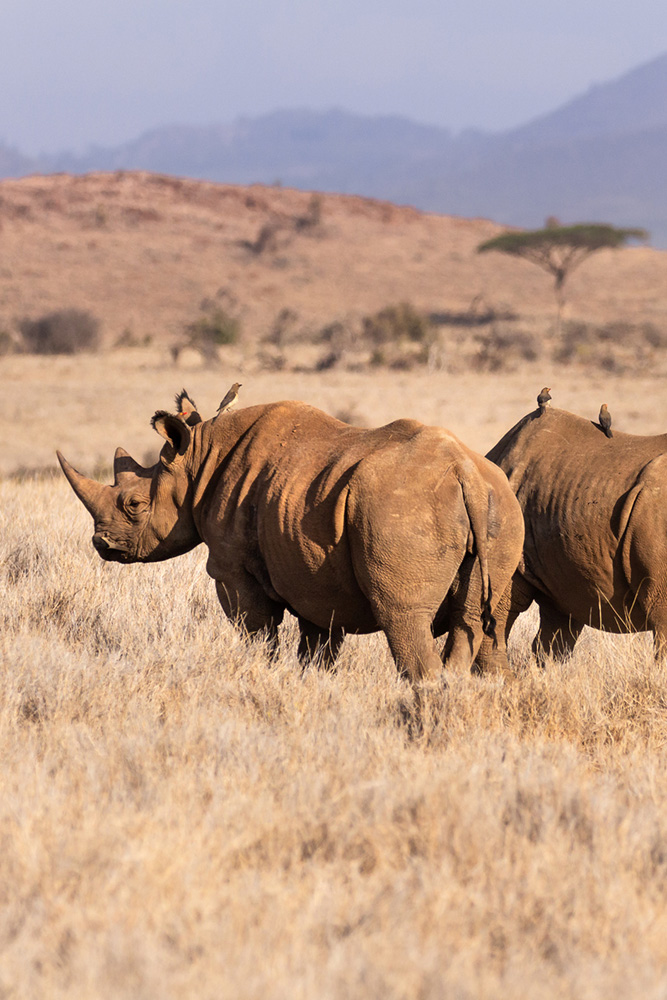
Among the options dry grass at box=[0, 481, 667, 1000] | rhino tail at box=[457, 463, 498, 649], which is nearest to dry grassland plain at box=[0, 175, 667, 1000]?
dry grass at box=[0, 481, 667, 1000]

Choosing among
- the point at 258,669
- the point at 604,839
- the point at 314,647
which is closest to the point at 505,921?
the point at 604,839

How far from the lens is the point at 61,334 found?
1505 inches

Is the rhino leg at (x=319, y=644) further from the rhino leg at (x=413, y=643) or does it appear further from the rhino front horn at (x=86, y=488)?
the rhino front horn at (x=86, y=488)

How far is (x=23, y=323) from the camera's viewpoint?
39.9m

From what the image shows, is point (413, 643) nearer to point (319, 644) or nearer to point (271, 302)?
point (319, 644)

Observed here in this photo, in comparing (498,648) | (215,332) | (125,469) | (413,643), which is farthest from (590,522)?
(215,332)

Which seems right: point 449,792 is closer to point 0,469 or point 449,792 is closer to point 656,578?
point 656,578

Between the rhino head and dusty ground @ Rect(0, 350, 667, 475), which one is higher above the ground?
the rhino head

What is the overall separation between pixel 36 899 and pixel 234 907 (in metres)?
0.52

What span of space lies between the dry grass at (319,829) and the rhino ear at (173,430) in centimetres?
93

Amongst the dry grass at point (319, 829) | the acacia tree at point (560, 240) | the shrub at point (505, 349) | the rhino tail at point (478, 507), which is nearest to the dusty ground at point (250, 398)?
the shrub at point (505, 349)

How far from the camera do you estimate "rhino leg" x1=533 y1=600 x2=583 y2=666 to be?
220 inches

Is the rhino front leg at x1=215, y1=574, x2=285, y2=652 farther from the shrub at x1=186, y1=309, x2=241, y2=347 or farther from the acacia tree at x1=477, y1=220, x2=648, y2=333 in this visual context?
the acacia tree at x1=477, y1=220, x2=648, y2=333

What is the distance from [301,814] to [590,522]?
7.27 ft
